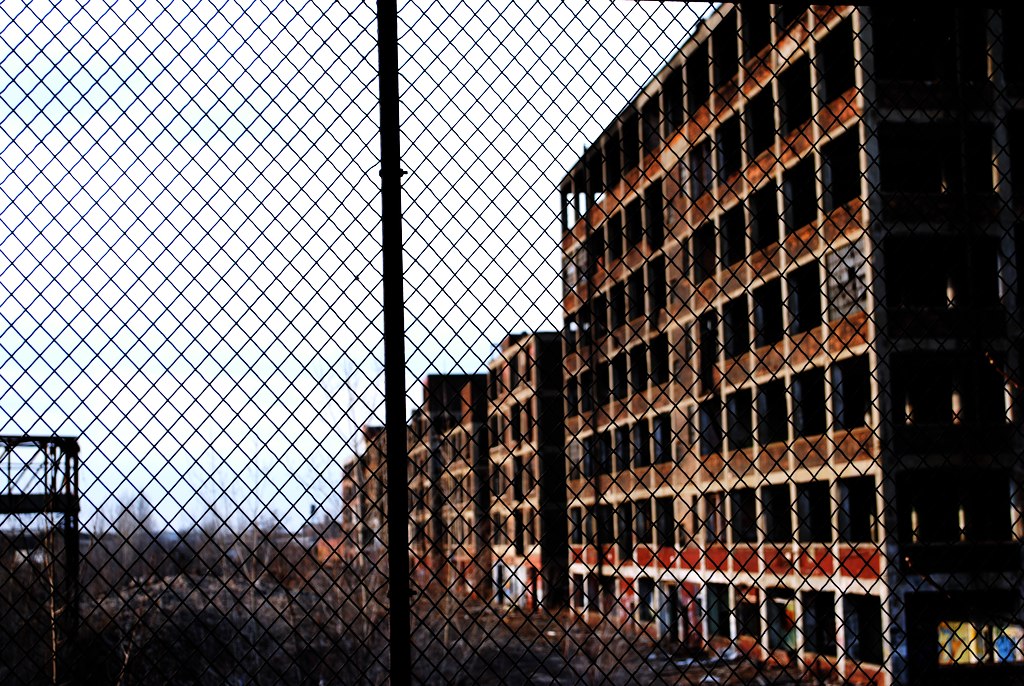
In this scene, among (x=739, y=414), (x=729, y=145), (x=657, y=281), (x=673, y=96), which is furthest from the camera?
(x=657, y=281)

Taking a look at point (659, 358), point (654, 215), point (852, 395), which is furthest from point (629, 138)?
point (654, 215)

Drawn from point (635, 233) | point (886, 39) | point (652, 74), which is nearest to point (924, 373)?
point (886, 39)

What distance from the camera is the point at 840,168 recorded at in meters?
22.0

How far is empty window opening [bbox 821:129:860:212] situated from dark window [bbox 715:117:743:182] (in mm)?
3548

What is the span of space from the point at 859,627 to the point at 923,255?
293 inches

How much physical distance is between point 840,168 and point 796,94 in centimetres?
289

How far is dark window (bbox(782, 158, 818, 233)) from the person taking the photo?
22073mm

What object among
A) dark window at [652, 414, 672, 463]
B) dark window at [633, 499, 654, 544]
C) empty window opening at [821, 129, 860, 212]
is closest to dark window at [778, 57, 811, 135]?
empty window opening at [821, 129, 860, 212]

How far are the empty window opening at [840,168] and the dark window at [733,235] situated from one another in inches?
133

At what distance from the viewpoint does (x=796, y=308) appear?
77.9 ft

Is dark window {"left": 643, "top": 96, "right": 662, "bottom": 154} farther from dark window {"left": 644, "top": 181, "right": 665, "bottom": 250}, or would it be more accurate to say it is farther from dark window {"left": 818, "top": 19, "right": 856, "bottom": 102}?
dark window {"left": 818, "top": 19, "right": 856, "bottom": 102}

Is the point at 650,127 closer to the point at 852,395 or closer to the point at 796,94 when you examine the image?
the point at 852,395

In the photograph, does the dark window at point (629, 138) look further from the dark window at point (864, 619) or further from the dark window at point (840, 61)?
the dark window at point (864, 619)

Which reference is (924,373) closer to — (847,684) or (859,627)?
(859,627)
